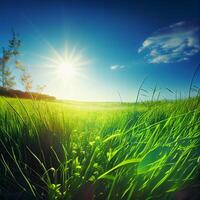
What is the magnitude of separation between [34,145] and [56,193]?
1.82 feet

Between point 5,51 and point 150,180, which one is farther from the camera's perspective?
point 5,51

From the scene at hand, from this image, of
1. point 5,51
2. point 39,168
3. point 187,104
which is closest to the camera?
point 39,168

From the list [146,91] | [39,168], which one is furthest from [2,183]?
[146,91]

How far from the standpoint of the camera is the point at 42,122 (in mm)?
1401

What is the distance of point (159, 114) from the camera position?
1935mm

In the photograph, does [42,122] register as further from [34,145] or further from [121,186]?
[121,186]

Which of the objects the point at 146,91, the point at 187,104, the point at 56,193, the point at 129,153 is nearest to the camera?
the point at 56,193

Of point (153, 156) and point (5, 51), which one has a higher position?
point (5, 51)

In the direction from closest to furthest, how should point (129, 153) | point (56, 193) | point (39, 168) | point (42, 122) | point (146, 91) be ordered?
point (56, 193) → point (129, 153) → point (39, 168) → point (42, 122) → point (146, 91)

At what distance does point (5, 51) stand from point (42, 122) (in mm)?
18957

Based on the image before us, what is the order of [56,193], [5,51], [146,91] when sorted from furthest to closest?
[5,51], [146,91], [56,193]

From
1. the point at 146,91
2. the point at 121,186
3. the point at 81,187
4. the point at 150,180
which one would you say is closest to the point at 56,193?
the point at 81,187

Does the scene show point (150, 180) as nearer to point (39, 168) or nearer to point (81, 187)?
point (81, 187)

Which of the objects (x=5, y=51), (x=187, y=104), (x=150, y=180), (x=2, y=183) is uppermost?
(x=5, y=51)
